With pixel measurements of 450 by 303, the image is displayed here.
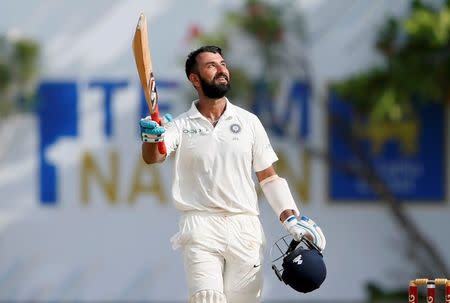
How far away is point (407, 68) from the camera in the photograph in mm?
13664

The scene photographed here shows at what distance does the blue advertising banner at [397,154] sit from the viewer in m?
14.2

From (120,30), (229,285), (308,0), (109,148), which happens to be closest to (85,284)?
(109,148)

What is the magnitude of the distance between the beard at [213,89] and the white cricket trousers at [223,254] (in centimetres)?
62

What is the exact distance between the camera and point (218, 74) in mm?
8062

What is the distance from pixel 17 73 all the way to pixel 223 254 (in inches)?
248

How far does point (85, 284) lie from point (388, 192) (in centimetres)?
286

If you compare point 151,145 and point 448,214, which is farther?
point 448,214

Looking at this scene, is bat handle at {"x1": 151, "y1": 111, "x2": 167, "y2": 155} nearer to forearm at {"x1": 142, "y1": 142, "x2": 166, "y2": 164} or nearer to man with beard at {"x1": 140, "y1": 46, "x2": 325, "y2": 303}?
forearm at {"x1": 142, "y1": 142, "x2": 166, "y2": 164}

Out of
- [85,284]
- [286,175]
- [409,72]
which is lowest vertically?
[85,284]

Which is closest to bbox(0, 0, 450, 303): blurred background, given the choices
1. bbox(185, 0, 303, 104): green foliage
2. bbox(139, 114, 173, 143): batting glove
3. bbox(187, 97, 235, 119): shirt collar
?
bbox(185, 0, 303, 104): green foliage

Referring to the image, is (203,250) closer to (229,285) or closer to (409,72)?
(229,285)

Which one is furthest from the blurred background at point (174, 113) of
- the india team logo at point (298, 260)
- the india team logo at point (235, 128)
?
the india team logo at point (298, 260)

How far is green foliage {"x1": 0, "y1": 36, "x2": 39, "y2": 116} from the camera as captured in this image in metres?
13.9

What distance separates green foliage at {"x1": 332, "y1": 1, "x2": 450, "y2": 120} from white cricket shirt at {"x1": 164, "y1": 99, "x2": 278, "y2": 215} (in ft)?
18.5
